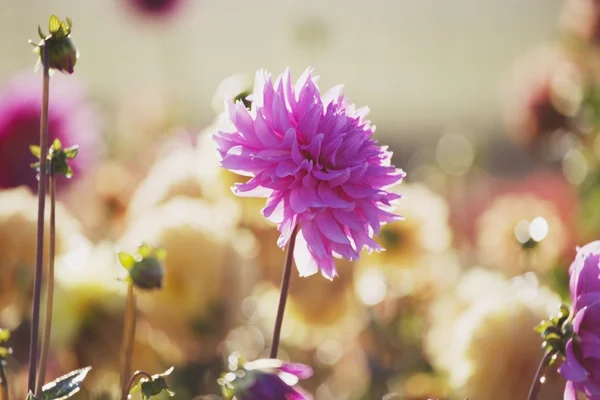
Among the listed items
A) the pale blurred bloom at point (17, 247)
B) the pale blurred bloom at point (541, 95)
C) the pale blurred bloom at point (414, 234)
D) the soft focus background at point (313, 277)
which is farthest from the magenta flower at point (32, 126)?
the pale blurred bloom at point (541, 95)

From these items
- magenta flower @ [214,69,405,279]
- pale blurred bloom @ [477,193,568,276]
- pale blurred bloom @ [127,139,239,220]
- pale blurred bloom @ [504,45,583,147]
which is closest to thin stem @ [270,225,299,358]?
magenta flower @ [214,69,405,279]

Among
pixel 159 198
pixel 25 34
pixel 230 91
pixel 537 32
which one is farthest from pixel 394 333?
pixel 537 32

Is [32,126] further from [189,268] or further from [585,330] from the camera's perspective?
[585,330]

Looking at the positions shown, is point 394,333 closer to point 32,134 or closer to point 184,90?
point 32,134

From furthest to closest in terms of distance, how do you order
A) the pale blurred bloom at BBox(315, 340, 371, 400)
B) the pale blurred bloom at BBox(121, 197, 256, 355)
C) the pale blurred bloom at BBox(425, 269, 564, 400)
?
the pale blurred bloom at BBox(315, 340, 371, 400)
the pale blurred bloom at BBox(121, 197, 256, 355)
the pale blurred bloom at BBox(425, 269, 564, 400)

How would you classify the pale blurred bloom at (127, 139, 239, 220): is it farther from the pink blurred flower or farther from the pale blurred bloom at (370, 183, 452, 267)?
the pink blurred flower

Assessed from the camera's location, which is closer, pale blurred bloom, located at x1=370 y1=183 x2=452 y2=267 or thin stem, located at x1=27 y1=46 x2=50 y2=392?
thin stem, located at x1=27 y1=46 x2=50 y2=392

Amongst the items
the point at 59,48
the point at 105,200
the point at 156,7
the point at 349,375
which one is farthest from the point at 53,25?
the point at 156,7
